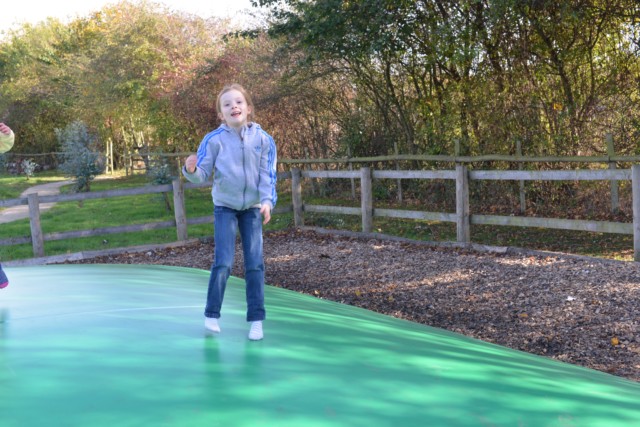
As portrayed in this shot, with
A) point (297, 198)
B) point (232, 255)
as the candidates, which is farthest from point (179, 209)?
point (232, 255)

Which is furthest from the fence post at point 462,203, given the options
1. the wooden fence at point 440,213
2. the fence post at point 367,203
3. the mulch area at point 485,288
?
the fence post at point 367,203

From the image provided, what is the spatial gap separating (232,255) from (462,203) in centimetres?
692

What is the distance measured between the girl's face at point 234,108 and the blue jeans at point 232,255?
0.44 meters

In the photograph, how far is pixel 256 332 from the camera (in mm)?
3537

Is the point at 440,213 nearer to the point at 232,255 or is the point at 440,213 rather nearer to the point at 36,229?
the point at 36,229

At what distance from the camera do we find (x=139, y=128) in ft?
121

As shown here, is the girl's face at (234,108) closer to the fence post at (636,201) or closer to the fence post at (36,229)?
the fence post at (636,201)

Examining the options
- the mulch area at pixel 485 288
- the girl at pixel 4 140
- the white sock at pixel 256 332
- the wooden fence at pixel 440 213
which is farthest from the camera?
the wooden fence at pixel 440 213

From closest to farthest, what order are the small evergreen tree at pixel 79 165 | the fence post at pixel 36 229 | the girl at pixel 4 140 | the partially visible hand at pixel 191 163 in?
1. the partially visible hand at pixel 191 163
2. the girl at pixel 4 140
3. the fence post at pixel 36 229
4. the small evergreen tree at pixel 79 165

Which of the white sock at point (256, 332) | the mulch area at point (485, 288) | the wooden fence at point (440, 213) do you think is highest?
the wooden fence at point (440, 213)

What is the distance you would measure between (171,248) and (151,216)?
483 centimetres

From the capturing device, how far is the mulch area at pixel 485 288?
571 cm

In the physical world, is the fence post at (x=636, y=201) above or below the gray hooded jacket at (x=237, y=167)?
below

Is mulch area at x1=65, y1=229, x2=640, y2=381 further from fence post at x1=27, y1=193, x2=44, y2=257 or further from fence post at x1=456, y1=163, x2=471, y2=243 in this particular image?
fence post at x1=27, y1=193, x2=44, y2=257
